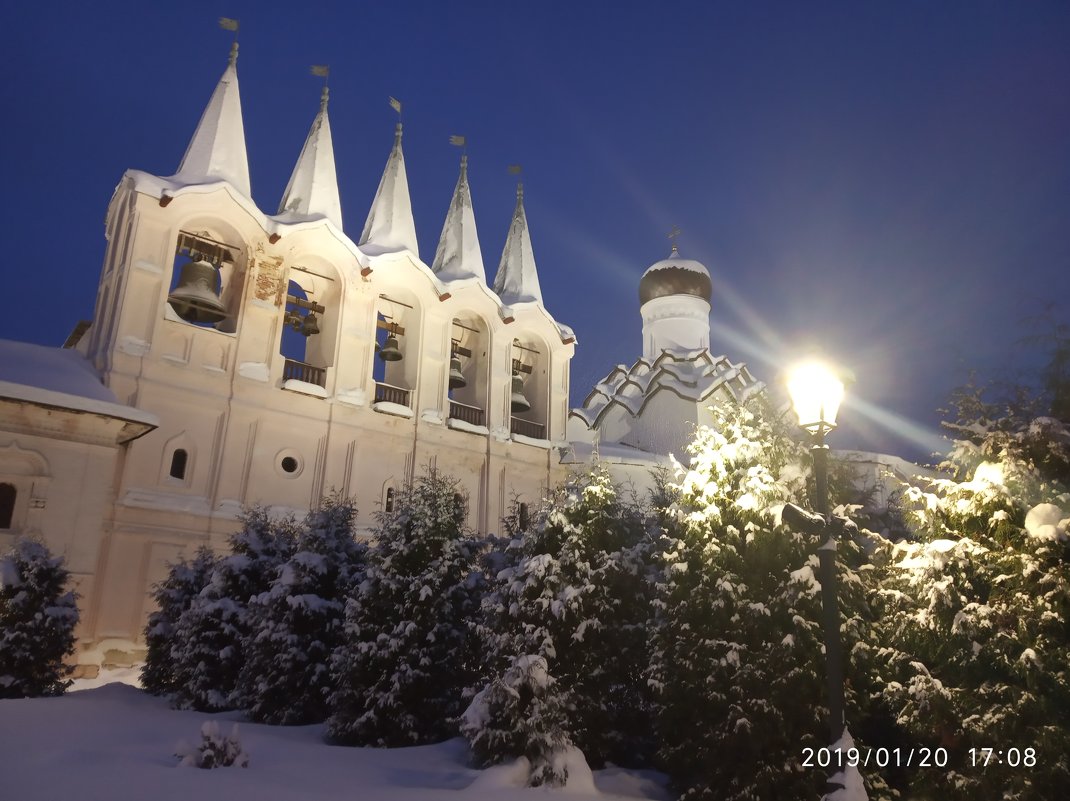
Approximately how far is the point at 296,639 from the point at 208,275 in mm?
9617

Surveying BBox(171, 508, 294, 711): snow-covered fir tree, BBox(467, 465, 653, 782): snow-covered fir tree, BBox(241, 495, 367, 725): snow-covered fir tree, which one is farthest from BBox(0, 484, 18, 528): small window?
BBox(467, 465, 653, 782): snow-covered fir tree

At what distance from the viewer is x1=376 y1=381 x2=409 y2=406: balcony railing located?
19.7m

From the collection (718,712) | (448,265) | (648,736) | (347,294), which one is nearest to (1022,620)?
(718,712)

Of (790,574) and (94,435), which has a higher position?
(94,435)

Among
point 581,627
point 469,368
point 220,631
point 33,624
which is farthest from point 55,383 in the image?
point 581,627

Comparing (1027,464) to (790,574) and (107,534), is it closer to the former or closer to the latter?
(790,574)

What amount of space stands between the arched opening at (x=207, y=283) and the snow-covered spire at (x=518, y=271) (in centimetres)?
763

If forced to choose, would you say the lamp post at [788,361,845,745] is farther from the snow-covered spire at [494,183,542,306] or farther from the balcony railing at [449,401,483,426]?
the snow-covered spire at [494,183,542,306]

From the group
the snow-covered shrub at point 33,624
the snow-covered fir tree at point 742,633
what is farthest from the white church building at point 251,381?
the snow-covered fir tree at point 742,633

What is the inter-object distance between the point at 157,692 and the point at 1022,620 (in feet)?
39.6

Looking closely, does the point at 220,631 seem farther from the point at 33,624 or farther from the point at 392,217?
the point at 392,217

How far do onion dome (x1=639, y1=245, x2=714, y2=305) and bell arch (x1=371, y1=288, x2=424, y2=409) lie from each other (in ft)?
45.4

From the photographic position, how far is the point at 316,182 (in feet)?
68.3

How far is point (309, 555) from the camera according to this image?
10828 mm
